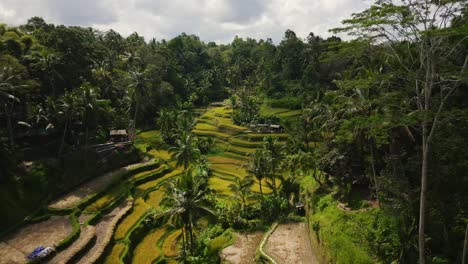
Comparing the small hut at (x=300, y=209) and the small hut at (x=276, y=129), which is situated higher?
the small hut at (x=276, y=129)

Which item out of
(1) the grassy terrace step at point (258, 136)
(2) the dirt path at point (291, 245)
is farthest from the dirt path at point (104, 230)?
(1) the grassy terrace step at point (258, 136)

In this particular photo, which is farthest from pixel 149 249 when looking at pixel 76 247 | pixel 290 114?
pixel 290 114

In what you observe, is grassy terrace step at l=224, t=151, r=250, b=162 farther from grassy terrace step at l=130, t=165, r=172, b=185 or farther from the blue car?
the blue car

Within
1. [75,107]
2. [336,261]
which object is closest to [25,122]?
[75,107]

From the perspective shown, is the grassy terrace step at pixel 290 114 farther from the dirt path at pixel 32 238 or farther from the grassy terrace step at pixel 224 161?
the dirt path at pixel 32 238

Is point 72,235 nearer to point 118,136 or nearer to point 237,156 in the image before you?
point 118,136

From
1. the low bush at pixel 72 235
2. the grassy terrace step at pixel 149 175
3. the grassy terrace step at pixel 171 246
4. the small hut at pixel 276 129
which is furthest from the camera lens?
the small hut at pixel 276 129
